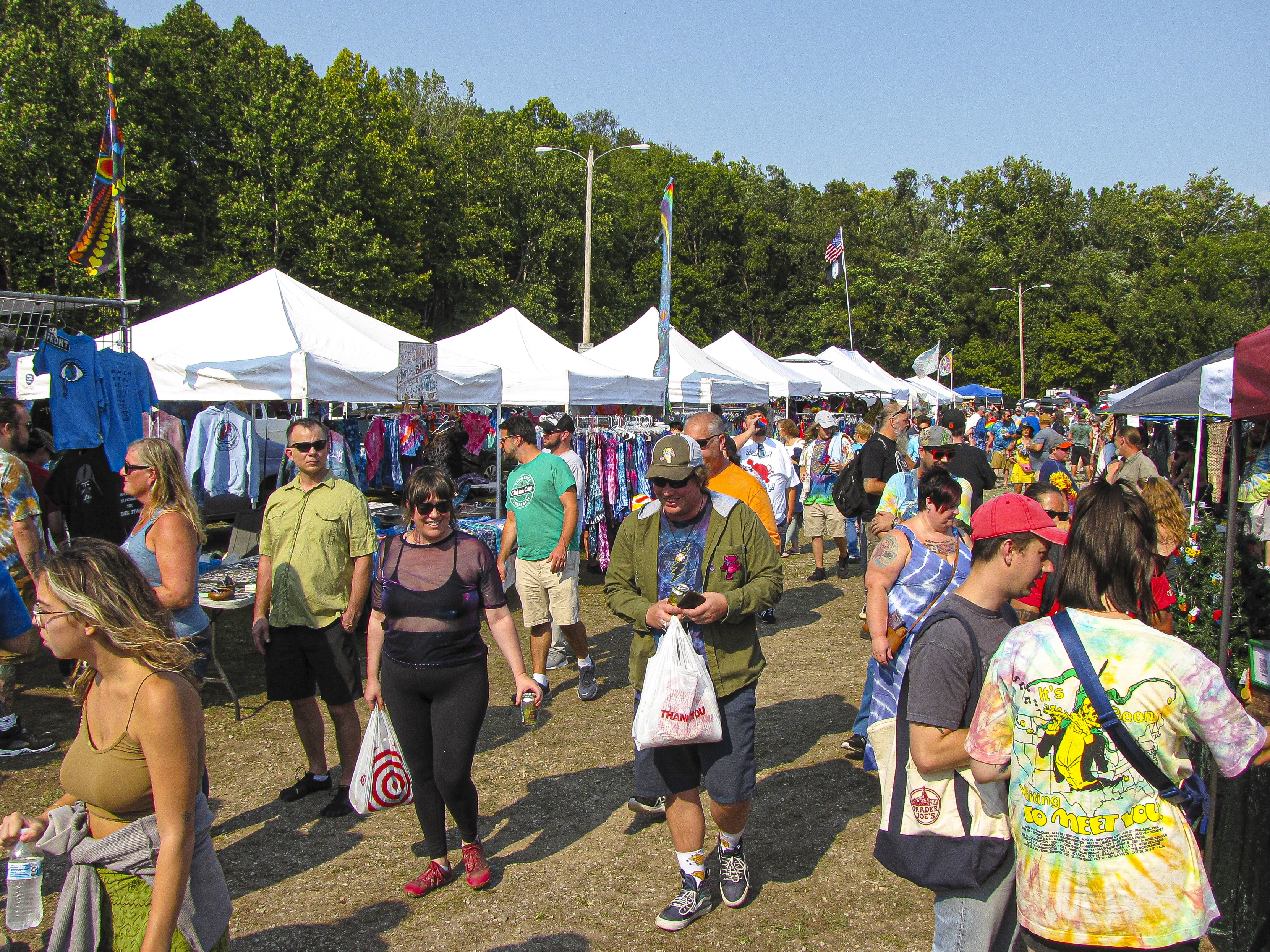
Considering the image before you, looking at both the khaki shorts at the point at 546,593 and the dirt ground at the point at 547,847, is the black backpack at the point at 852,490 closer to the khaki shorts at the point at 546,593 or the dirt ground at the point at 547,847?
the dirt ground at the point at 547,847

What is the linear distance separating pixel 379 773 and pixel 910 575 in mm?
2513

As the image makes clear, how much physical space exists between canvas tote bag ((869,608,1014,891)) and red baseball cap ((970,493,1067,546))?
0.30 m

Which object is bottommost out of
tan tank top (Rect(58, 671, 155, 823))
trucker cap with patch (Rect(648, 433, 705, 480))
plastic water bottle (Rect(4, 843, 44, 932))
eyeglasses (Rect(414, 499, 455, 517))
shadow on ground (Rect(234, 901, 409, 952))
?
shadow on ground (Rect(234, 901, 409, 952))

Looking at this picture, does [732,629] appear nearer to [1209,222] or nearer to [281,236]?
[281,236]

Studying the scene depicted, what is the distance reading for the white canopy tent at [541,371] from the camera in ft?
38.2

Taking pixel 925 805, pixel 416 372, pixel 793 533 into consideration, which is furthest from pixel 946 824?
pixel 793 533

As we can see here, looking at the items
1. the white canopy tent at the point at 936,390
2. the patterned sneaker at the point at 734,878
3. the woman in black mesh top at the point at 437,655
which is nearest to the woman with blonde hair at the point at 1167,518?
the patterned sneaker at the point at 734,878

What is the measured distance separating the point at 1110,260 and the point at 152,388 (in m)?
63.0

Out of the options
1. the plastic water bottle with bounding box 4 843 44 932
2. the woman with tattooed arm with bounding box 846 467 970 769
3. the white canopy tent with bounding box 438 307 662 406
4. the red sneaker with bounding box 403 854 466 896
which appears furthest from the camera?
the white canopy tent with bounding box 438 307 662 406

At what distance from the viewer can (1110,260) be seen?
56969 mm

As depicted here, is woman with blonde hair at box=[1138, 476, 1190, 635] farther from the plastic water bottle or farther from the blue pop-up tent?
the blue pop-up tent

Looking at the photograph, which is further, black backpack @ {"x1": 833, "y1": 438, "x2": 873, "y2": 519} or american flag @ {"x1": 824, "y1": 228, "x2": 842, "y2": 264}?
american flag @ {"x1": 824, "y1": 228, "x2": 842, "y2": 264}

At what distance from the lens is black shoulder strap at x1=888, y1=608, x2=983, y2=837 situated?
7.57 feet

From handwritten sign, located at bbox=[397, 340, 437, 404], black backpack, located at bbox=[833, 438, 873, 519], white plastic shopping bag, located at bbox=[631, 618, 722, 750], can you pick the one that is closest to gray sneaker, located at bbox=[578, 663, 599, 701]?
white plastic shopping bag, located at bbox=[631, 618, 722, 750]
